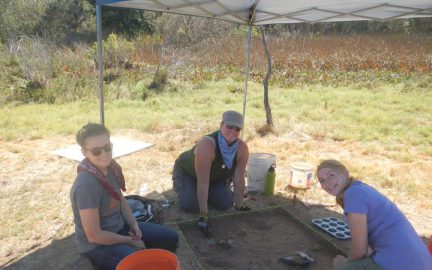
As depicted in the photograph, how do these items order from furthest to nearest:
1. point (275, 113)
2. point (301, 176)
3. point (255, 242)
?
point (275, 113), point (301, 176), point (255, 242)

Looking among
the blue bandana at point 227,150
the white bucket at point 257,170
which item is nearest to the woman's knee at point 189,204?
the blue bandana at point 227,150

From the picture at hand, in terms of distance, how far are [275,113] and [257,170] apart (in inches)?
134

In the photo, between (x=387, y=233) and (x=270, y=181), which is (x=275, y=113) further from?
(x=387, y=233)

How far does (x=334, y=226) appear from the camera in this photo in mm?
3221

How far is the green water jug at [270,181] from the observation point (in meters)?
3.83

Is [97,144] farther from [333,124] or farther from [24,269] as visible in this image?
[333,124]

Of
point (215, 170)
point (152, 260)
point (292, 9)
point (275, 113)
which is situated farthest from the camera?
point (275, 113)

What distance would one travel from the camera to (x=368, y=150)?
17.4ft

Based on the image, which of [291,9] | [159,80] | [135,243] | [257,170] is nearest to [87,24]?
[159,80]

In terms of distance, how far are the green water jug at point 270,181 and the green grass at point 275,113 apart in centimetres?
233

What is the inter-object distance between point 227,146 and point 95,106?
16.6 ft

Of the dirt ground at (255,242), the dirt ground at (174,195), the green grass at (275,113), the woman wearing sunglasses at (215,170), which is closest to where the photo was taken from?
the dirt ground at (255,242)

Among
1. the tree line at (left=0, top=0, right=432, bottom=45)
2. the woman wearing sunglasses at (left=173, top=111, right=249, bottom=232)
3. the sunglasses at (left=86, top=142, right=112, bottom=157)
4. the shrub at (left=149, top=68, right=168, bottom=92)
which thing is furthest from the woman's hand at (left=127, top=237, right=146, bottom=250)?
the tree line at (left=0, top=0, right=432, bottom=45)

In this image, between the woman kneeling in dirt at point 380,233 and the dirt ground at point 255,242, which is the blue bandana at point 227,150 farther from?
the woman kneeling in dirt at point 380,233
